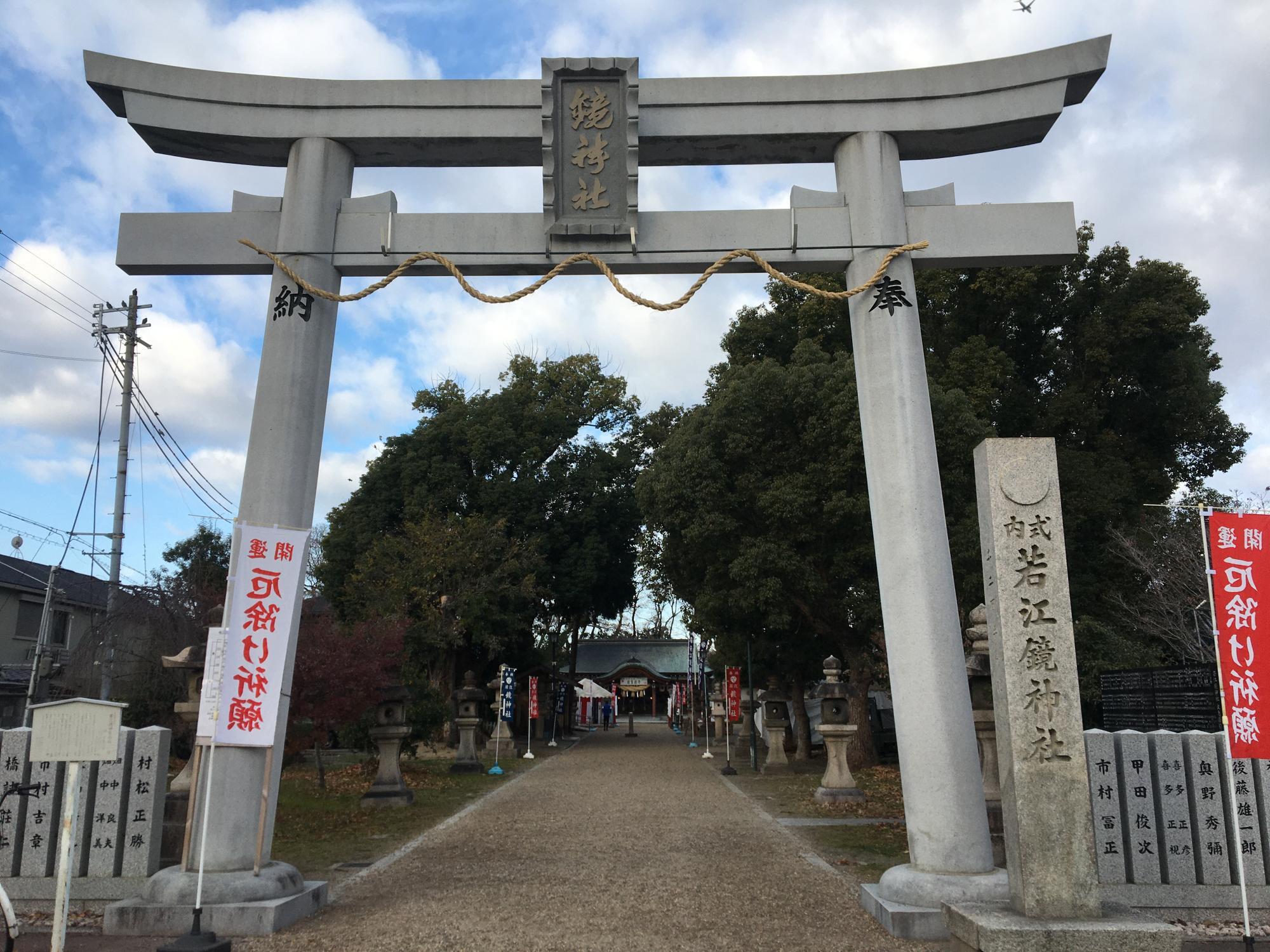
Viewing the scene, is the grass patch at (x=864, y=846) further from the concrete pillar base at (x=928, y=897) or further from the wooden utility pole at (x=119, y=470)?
the wooden utility pole at (x=119, y=470)

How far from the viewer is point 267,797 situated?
582cm

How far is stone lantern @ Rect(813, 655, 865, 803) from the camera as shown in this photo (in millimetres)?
13461

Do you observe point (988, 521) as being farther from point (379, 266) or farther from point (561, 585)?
point (561, 585)

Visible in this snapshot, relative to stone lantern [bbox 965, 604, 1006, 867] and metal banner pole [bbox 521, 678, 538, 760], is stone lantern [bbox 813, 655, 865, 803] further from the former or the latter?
metal banner pole [bbox 521, 678, 538, 760]

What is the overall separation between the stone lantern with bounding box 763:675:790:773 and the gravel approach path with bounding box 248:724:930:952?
27.6 feet

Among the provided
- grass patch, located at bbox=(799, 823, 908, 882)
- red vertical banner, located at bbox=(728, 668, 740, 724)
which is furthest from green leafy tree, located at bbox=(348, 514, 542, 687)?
grass patch, located at bbox=(799, 823, 908, 882)

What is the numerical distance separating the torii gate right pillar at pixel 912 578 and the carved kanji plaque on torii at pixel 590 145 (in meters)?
1.74

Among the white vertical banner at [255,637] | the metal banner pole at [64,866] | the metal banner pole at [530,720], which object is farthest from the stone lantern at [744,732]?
the metal banner pole at [64,866]

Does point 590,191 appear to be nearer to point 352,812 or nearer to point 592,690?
point 352,812

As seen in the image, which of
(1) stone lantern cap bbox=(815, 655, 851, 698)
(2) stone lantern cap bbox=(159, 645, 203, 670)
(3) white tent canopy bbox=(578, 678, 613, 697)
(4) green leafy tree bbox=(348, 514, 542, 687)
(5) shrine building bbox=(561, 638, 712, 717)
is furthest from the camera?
(5) shrine building bbox=(561, 638, 712, 717)

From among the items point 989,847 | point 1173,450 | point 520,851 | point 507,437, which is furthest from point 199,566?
point 1173,450

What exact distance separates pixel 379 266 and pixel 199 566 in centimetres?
2156

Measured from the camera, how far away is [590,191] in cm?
671

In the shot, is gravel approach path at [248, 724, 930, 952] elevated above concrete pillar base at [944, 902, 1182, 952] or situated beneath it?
situated beneath
